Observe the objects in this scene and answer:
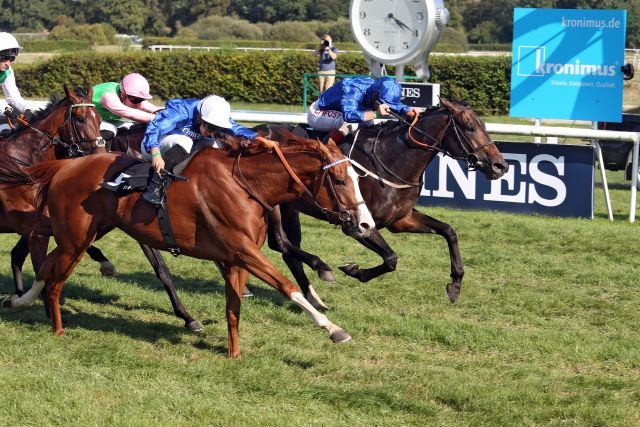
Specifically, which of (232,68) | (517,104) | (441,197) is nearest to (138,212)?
(441,197)

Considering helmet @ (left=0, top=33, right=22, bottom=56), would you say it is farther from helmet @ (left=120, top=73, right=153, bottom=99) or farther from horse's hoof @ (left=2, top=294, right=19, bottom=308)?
horse's hoof @ (left=2, top=294, right=19, bottom=308)

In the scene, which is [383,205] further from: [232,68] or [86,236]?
[232,68]

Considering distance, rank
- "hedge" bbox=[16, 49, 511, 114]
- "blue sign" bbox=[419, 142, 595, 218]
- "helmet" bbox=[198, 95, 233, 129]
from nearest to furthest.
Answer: "helmet" bbox=[198, 95, 233, 129] → "blue sign" bbox=[419, 142, 595, 218] → "hedge" bbox=[16, 49, 511, 114]

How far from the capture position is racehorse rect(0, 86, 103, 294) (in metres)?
7.07

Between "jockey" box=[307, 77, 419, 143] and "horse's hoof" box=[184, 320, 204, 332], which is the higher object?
"jockey" box=[307, 77, 419, 143]

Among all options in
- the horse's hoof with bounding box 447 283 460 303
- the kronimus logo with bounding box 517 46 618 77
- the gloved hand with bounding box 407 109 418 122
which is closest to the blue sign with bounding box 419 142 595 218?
the kronimus logo with bounding box 517 46 618 77

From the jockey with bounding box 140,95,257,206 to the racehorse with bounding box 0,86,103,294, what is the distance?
3.42ft

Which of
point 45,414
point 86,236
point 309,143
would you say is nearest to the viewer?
point 45,414

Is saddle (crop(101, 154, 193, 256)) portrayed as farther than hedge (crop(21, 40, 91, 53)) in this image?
No

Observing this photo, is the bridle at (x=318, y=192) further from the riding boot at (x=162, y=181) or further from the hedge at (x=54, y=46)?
the hedge at (x=54, y=46)

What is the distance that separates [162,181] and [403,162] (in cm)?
201

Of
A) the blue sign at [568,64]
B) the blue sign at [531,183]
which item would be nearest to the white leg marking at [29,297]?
the blue sign at [531,183]

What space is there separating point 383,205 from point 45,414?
123 inches

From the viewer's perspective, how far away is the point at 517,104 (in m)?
12.8
